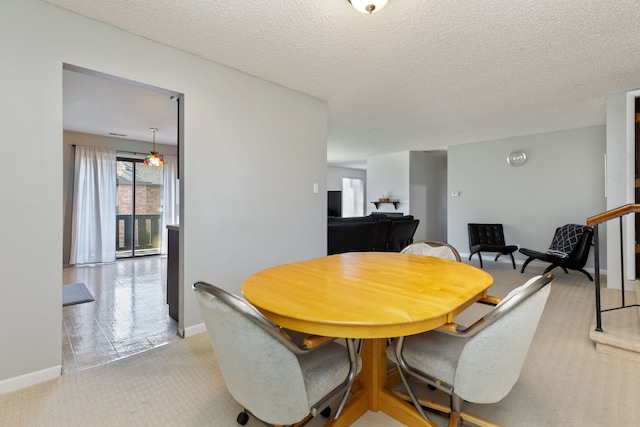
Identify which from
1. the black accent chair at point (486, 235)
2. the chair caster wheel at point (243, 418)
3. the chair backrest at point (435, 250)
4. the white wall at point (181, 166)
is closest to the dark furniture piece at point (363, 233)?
the white wall at point (181, 166)

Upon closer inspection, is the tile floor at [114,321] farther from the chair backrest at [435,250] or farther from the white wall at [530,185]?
the white wall at [530,185]

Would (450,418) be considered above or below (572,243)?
below

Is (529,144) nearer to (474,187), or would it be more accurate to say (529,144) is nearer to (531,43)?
(474,187)

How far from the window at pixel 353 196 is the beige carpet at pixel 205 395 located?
8.14 meters

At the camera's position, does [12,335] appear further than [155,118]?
No

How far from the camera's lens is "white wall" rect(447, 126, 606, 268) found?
4812 mm

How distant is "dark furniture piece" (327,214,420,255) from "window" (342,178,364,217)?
Result: 4.65m

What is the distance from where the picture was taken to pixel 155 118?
14.8 feet

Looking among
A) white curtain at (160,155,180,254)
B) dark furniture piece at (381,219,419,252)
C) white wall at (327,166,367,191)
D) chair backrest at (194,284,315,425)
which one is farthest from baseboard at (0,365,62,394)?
white wall at (327,166,367,191)

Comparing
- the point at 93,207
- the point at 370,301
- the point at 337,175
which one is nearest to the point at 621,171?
the point at 370,301

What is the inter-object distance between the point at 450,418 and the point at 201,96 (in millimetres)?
2831

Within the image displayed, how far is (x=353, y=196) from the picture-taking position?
34.9 ft

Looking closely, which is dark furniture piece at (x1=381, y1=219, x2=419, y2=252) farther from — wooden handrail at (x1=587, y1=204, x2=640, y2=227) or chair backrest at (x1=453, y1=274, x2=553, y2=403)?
chair backrest at (x1=453, y1=274, x2=553, y2=403)

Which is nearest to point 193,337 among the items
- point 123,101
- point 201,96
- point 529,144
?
point 201,96
